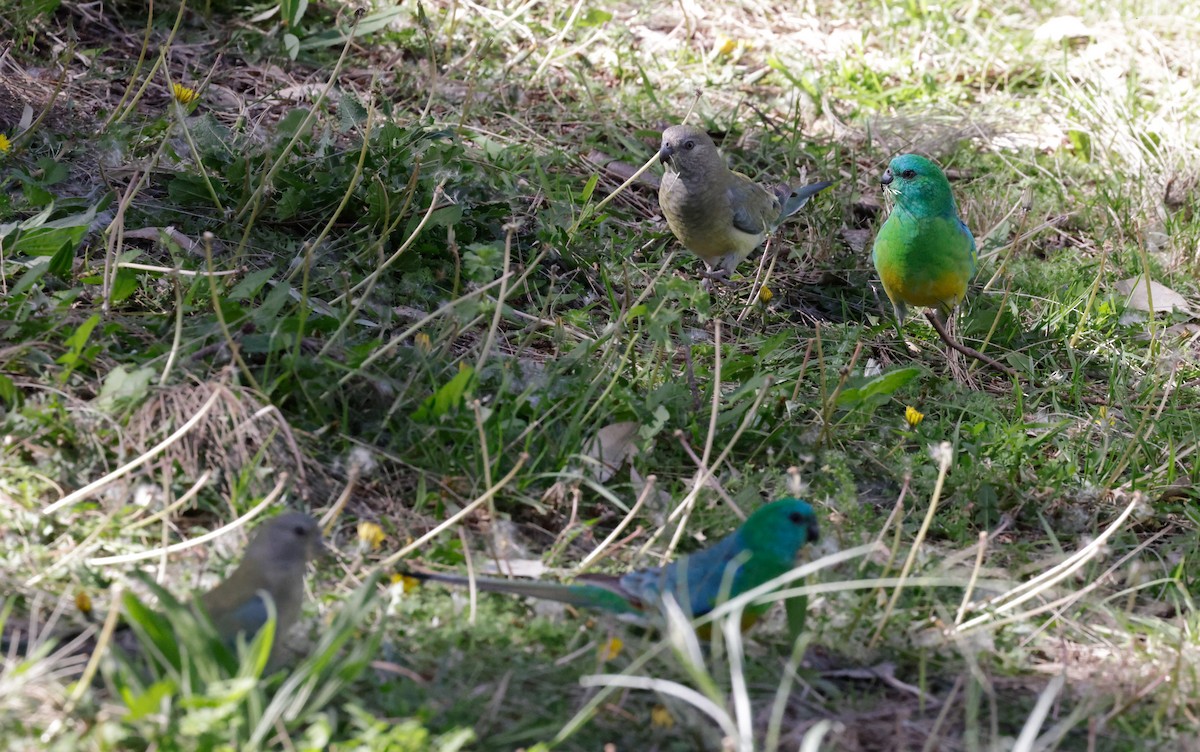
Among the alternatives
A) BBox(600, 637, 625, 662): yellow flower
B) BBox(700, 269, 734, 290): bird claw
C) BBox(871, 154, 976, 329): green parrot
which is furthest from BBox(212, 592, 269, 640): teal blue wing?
BBox(871, 154, 976, 329): green parrot

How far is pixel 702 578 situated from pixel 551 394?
100cm

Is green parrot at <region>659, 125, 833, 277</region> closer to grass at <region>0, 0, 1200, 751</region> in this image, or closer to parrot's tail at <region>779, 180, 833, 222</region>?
parrot's tail at <region>779, 180, 833, 222</region>

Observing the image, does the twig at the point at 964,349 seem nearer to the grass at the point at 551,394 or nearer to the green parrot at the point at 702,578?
the grass at the point at 551,394

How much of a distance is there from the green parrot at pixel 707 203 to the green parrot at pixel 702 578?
83.4 inches

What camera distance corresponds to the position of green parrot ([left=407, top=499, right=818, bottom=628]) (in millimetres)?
2852

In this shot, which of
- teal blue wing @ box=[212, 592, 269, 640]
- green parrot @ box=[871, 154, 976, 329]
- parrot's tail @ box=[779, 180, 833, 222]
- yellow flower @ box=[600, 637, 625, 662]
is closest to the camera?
teal blue wing @ box=[212, 592, 269, 640]

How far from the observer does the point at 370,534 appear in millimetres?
3014

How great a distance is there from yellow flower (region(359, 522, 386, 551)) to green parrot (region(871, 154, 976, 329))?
244 cm


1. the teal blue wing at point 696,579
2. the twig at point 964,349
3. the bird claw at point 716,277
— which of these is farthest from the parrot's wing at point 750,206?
the teal blue wing at point 696,579

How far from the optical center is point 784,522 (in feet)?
9.54

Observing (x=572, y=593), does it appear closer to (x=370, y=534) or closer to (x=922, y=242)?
(x=370, y=534)

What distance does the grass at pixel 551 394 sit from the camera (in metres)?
2.66

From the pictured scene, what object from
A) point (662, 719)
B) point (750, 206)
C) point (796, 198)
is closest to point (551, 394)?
point (662, 719)

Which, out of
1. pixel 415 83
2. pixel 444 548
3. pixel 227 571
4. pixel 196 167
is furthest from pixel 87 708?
pixel 415 83
